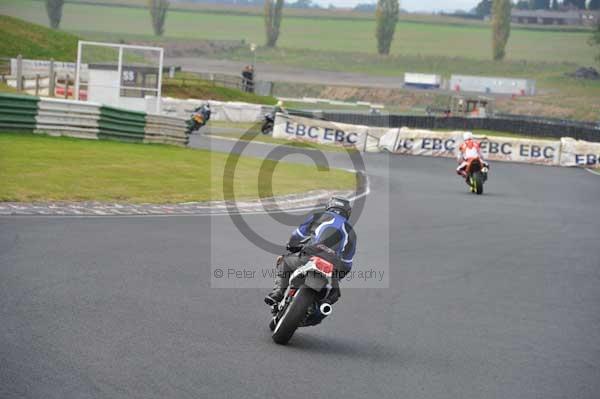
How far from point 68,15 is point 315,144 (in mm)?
64948

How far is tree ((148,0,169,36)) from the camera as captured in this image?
4451 inches

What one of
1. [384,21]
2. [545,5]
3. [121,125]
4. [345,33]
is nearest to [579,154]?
[121,125]

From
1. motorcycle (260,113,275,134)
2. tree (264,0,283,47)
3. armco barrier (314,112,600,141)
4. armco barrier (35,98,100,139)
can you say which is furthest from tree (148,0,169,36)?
armco barrier (35,98,100,139)

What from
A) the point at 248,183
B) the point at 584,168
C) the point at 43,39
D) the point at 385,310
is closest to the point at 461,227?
the point at 248,183

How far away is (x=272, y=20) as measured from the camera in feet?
375

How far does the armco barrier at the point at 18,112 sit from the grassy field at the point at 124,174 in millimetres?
331

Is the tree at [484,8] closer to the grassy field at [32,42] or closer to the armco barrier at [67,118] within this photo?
the grassy field at [32,42]

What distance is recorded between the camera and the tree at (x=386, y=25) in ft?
379

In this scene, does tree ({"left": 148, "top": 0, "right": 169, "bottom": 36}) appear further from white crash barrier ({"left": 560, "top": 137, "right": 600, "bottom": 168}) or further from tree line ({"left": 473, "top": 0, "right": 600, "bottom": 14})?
white crash barrier ({"left": 560, "top": 137, "right": 600, "bottom": 168})

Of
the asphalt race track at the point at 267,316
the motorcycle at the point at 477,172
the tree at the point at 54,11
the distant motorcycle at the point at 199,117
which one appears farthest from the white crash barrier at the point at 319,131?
the tree at the point at 54,11

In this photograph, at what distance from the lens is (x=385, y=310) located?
10.5 m

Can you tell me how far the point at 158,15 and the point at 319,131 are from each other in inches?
3062

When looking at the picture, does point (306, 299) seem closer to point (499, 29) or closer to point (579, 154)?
point (579, 154)

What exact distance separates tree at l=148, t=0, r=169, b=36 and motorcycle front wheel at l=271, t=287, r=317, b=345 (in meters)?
108
